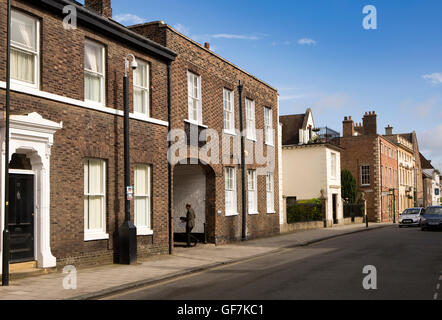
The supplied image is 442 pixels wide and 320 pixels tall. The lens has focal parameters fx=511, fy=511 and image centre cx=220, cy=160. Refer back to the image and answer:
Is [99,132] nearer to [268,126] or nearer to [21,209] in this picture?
[21,209]

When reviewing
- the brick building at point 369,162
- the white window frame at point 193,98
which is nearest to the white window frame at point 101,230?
the white window frame at point 193,98

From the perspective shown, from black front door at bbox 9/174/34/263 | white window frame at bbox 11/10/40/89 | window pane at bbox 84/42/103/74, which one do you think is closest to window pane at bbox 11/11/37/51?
white window frame at bbox 11/10/40/89

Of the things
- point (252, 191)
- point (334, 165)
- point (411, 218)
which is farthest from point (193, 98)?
point (334, 165)

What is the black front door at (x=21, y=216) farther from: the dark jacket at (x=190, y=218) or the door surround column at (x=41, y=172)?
the dark jacket at (x=190, y=218)

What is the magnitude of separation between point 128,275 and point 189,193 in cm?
950

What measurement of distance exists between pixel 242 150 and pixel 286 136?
90.6 feet

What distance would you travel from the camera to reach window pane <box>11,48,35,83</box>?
12374mm

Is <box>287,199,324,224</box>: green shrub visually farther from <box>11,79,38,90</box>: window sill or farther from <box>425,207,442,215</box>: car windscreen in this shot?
<box>11,79,38,90</box>: window sill

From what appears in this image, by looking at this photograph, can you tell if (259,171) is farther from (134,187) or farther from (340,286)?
(340,286)

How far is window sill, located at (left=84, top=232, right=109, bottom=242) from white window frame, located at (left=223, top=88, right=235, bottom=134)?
926 centimetres

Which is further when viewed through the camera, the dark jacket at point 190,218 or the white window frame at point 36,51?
the dark jacket at point 190,218

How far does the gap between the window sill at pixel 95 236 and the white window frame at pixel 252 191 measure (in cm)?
1096

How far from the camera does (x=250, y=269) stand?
13.9 m

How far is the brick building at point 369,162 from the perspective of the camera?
2063 inches
